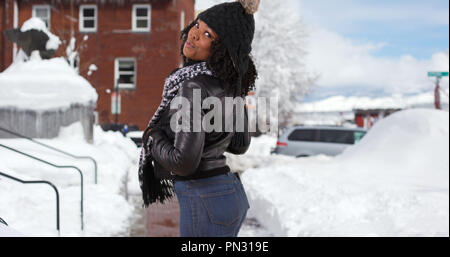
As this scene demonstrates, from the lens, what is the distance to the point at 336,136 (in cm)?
1394

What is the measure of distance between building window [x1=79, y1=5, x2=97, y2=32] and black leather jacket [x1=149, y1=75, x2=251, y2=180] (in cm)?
129

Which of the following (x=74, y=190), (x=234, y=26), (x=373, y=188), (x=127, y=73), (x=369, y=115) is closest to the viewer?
(x=234, y=26)

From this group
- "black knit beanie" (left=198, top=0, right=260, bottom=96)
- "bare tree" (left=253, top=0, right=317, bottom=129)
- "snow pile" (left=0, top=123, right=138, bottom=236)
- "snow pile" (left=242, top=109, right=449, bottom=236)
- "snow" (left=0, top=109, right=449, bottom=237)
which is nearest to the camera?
"black knit beanie" (left=198, top=0, right=260, bottom=96)

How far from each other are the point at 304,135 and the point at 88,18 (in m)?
12.0

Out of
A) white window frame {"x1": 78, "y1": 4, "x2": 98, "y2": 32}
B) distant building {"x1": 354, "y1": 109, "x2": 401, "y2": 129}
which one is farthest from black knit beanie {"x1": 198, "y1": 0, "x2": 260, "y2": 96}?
distant building {"x1": 354, "y1": 109, "x2": 401, "y2": 129}

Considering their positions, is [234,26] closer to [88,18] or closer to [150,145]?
[150,145]

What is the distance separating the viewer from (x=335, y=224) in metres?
5.24

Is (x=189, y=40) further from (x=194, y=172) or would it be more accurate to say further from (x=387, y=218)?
(x=387, y=218)

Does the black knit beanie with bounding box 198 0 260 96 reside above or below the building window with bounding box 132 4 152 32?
below

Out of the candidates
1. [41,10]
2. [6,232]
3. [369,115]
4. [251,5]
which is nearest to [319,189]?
[41,10]

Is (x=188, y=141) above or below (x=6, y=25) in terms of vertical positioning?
below

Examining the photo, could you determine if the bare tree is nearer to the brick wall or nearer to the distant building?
the brick wall

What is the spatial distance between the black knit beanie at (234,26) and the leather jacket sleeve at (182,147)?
16 centimetres

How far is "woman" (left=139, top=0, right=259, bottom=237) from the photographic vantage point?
4.29 ft
